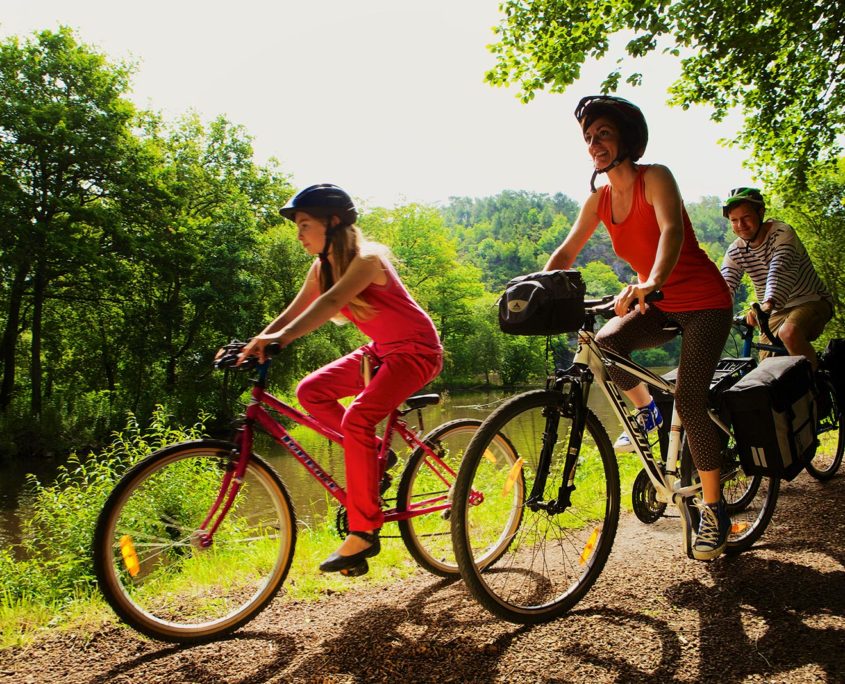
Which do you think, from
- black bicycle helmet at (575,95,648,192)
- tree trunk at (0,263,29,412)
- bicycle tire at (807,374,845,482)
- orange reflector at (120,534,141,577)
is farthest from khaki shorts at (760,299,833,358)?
tree trunk at (0,263,29,412)

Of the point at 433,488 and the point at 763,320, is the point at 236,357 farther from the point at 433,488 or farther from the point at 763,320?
the point at 763,320

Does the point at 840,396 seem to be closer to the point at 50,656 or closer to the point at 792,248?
the point at 792,248

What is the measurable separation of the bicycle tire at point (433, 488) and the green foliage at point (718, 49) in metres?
5.52

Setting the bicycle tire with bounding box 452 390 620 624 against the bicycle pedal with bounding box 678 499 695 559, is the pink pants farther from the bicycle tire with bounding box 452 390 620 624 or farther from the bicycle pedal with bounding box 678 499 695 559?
the bicycle pedal with bounding box 678 499 695 559

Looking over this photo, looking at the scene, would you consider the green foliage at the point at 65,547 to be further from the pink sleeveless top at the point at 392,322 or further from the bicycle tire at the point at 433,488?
the pink sleeveless top at the point at 392,322

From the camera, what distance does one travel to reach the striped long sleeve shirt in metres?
4.63

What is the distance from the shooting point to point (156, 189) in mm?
23375

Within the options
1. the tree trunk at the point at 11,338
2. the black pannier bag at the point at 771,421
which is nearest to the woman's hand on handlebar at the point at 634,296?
the black pannier bag at the point at 771,421

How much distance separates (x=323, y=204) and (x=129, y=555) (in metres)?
1.78

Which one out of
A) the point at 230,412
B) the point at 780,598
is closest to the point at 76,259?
the point at 230,412

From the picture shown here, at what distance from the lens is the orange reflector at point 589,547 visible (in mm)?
2982

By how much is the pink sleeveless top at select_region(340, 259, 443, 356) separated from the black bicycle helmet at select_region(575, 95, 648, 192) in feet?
3.68

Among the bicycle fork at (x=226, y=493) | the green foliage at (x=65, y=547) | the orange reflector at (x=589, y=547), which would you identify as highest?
the bicycle fork at (x=226, y=493)

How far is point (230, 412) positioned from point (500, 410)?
2644 centimetres
